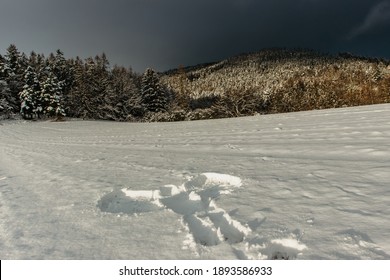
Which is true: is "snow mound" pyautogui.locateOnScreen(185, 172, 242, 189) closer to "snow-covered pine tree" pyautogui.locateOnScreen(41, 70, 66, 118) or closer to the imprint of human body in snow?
the imprint of human body in snow

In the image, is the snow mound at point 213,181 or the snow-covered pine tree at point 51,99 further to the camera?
the snow-covered pine tree at point 51,99

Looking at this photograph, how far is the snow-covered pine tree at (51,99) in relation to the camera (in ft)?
155

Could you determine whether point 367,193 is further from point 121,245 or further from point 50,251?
point 50,251

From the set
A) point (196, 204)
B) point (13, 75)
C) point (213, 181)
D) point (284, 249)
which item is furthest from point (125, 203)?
point (13, 75)

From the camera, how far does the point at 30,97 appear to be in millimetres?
48250

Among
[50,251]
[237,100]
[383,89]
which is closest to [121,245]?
[50,251]

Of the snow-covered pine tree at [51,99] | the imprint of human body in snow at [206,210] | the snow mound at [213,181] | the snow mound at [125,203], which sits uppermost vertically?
the snow-covered pine tree at [51,99]

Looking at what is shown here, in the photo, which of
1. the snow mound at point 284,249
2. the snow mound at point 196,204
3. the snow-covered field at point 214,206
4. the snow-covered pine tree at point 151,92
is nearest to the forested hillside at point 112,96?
Result: the snow-covered pine tree at point 151,92

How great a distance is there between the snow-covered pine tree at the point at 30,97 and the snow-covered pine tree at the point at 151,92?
645 inches

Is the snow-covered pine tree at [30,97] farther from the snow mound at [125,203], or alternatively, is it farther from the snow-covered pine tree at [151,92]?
the snow mound at [125,203]

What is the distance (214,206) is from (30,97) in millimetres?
51521

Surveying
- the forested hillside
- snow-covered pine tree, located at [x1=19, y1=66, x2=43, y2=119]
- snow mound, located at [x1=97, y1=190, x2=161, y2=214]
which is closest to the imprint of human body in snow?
snow mound, located at [x1=97, y1=190, x2=161, y2=214]

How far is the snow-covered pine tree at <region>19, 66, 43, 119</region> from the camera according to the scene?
158 feet
